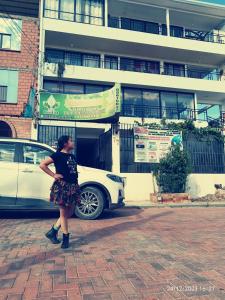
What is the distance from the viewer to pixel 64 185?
3785mm

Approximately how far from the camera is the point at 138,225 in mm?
5773

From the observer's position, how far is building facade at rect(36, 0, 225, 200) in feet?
53.2

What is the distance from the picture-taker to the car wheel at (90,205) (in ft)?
20.4

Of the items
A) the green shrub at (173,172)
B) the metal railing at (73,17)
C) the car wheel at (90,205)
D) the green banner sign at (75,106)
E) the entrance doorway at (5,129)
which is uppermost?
the metal railing at (73,17)

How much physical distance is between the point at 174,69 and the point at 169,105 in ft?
10.9

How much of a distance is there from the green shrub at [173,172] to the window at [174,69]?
10568 mm

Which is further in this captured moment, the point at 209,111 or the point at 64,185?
the point at 209,111

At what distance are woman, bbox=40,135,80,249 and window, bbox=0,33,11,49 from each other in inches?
523

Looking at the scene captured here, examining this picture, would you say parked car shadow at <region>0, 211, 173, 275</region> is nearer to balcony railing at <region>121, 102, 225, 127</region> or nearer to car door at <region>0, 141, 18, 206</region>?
car door at <region>0, 141, 18, 206</region>

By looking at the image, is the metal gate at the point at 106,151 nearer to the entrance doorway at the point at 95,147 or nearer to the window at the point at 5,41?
the entrance doorway at the point at 95,147

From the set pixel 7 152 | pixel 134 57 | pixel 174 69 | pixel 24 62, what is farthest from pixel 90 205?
pixel 174 69

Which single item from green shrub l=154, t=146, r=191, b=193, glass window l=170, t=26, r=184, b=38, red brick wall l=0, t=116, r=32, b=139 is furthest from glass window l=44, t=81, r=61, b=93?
glass window l=170, t=26, r=184, b=38

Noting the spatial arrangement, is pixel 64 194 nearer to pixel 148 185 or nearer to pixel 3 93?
pixel 148 185

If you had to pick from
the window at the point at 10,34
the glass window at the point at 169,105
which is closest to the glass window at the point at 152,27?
the glass window at the point at 169,105
